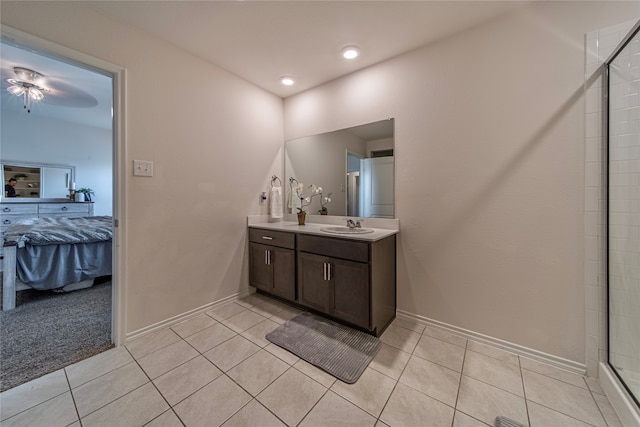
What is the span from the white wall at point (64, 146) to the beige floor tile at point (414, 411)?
212 inches

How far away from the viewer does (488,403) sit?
3.93 ft

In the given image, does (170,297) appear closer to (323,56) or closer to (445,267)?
(445,267)

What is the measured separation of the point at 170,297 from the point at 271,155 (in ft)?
5.76

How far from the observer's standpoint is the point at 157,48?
1.84 metres

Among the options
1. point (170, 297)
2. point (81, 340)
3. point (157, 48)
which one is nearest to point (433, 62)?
point (157, 48)

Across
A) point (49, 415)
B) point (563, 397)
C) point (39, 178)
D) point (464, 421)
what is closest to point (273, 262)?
point (49, 415)

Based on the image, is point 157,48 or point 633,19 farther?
point 157,48

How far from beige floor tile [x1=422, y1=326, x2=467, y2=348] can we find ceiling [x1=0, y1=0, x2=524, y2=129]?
235 cm

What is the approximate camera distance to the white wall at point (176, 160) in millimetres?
1593

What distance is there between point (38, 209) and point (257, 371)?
5657 millimetres

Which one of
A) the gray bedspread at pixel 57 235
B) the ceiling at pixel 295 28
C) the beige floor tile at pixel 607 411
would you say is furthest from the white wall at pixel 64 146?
the beige floor tile at pixel 607 411

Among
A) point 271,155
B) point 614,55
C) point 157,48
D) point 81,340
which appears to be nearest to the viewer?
point 614,55

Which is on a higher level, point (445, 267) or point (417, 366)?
point (445, 267)

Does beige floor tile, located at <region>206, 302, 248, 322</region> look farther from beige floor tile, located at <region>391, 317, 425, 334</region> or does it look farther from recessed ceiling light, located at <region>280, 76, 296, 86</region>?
recessed ceiling light, located at <region>280, 76, 296, 86</region>
